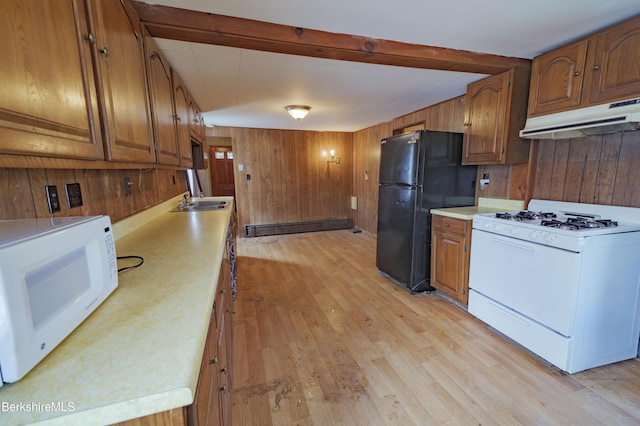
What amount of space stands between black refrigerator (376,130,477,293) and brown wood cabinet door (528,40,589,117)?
72cm

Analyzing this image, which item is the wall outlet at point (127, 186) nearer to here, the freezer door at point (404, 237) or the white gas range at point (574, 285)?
the freezer door at point (404, 237)

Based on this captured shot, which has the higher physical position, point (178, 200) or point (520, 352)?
point (178, 200)

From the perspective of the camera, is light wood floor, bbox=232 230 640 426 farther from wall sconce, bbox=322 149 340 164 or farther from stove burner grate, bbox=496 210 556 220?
wall sconce, bbox=322 149 340 164

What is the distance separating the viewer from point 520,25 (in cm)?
170

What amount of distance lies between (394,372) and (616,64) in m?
2.40

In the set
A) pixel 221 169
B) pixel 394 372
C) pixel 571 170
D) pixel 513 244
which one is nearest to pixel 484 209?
pixel 571 170

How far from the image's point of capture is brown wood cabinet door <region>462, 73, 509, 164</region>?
2.35 m

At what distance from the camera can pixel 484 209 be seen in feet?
8.76

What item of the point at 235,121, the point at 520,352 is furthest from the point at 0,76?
the point at 235,121

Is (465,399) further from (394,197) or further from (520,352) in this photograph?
(394,197)

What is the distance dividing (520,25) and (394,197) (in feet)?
5.54

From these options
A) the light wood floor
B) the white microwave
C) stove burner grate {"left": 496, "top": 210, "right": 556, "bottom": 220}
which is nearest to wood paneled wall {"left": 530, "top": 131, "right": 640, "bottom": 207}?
stove burner grate {"left": 496, "top": 210, "right": 556, "bottom": 220}

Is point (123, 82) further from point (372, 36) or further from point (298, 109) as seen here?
point (298, 109)

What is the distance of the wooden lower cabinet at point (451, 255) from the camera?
94.1 inches
